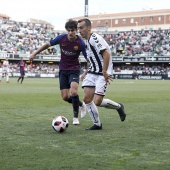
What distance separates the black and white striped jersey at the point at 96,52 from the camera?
7723mm

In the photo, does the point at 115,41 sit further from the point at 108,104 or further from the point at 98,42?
the point at 98,42

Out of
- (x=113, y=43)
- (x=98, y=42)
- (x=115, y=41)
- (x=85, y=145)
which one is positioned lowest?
(x=85, y=145)

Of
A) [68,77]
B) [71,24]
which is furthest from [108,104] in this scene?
[71,24]

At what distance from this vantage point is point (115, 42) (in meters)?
75.6

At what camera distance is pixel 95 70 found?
26.4 ft

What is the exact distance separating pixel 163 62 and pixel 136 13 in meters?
43.0

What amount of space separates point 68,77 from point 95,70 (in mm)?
1342

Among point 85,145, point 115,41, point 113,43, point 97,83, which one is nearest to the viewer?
point 85,145

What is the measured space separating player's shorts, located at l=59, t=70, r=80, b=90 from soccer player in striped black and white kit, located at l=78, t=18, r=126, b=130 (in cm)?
95

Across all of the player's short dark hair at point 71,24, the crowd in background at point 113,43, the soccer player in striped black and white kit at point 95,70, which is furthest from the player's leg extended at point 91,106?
the crowd in background at point 113,43

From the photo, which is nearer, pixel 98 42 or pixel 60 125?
pixel 60 125

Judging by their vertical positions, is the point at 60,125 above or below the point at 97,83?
below

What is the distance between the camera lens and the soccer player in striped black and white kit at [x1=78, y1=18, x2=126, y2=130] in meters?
7.71

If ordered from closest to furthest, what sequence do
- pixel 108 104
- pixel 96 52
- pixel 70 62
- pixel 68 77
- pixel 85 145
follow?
pixel 85 145 < pixel 96 52 < pixel 108 104 < pixel 70 62 < pixel 68 77
